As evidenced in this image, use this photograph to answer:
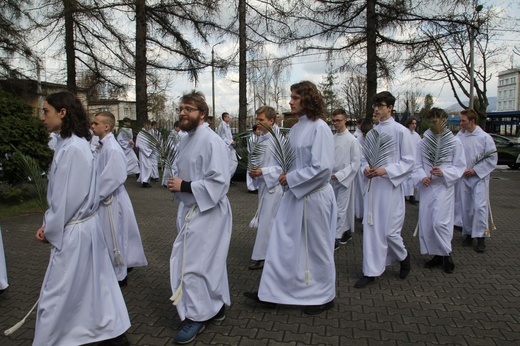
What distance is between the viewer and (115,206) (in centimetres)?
493

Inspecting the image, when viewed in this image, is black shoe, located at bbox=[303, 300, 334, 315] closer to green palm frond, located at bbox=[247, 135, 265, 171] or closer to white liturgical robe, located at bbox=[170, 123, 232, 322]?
white liturgical robe, located at bbox=[170, 123, 232, 322]

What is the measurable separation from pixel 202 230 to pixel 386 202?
2.33 m

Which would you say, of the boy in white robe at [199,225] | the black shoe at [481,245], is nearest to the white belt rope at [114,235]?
the boy in white robe at [199,225]

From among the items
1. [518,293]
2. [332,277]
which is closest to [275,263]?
[332,277]

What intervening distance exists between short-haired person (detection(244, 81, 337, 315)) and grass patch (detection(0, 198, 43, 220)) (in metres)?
7.07

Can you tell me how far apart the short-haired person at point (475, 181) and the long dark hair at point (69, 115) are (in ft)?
18.6

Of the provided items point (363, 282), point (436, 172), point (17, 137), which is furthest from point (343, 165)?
point (17, 137)

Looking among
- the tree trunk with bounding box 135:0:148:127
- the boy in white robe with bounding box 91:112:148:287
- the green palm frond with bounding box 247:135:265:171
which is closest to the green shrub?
the tree trunk with bounding box 135:0:148:127

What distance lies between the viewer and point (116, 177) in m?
4.63

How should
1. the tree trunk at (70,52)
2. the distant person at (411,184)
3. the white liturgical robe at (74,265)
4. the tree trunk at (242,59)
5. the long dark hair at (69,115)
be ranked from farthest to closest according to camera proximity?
the tree trunk at (242,59), the tree trunk at (70,52), the distant person at (411,184), the long dark hair at (69,115), the white liturgical robe at (74,265)

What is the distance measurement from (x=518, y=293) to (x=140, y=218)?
7028 mm

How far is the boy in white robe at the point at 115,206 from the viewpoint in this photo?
4.62 m

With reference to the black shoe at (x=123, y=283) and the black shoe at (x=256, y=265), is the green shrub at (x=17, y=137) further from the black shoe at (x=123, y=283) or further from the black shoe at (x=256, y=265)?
the black shoe at (x=256, y=265)

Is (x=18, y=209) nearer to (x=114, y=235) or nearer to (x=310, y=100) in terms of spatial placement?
(x=114, y=235)
